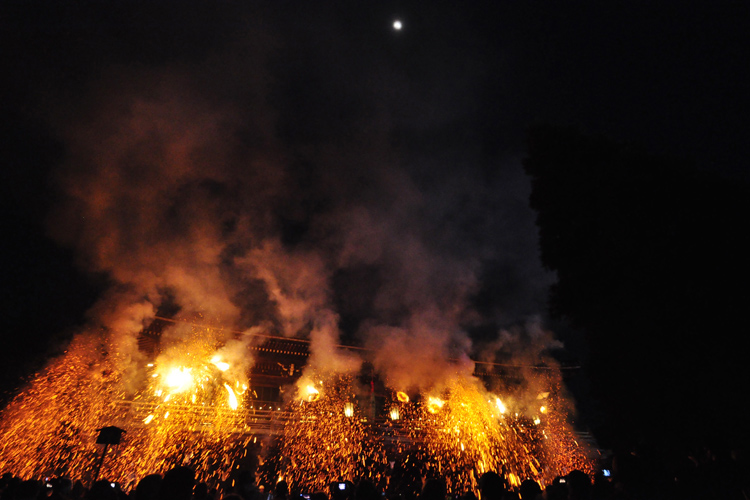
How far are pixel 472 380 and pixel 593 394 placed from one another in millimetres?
11533

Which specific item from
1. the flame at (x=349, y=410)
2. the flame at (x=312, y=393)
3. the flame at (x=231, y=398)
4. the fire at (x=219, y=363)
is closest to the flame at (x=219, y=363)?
the fire at (x=219, y=363)

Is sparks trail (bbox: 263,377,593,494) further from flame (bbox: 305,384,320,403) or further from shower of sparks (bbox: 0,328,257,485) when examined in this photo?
shower of sparks (bbox: 0,328,257,485)

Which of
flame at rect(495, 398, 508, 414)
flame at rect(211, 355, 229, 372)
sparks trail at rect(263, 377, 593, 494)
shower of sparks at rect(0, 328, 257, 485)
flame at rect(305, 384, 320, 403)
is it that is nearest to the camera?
shower of sparks at rect(0, 328, 257, 485)

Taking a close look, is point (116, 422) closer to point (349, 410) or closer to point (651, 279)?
point (349, 410)

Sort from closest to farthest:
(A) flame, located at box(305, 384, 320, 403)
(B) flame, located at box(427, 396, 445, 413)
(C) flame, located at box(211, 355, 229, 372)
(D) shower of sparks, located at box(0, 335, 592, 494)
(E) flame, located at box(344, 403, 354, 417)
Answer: (D) shower of sparks, located at box(0, 335, 592, 494), (E) flame, located at box(344, 403, 354, 417), (C) flame, located at box(211, 355, 229, 372), (A) flame, located at box(305, 384, 320, 403), (B) flame, located at box(427, 396, 445, 413)

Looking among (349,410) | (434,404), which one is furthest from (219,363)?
(434,404)

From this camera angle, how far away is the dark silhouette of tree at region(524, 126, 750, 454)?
13.7 feet

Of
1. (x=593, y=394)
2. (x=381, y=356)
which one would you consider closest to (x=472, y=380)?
(x=381, y=356)

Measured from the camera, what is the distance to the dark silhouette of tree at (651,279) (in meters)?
4.16

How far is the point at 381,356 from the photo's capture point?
14914mm

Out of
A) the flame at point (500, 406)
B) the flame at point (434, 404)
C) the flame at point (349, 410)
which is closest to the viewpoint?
the flame at point (349, 410)

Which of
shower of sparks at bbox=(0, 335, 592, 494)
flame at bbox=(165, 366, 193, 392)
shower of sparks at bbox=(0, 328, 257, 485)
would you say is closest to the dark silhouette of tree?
shower of sparks at bbox=(0, 335, 592, 494)

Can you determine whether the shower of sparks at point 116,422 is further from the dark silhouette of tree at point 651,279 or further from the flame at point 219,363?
the dark silhouette of tree at point 651,279

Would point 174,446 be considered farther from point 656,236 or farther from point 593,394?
point 656,236
